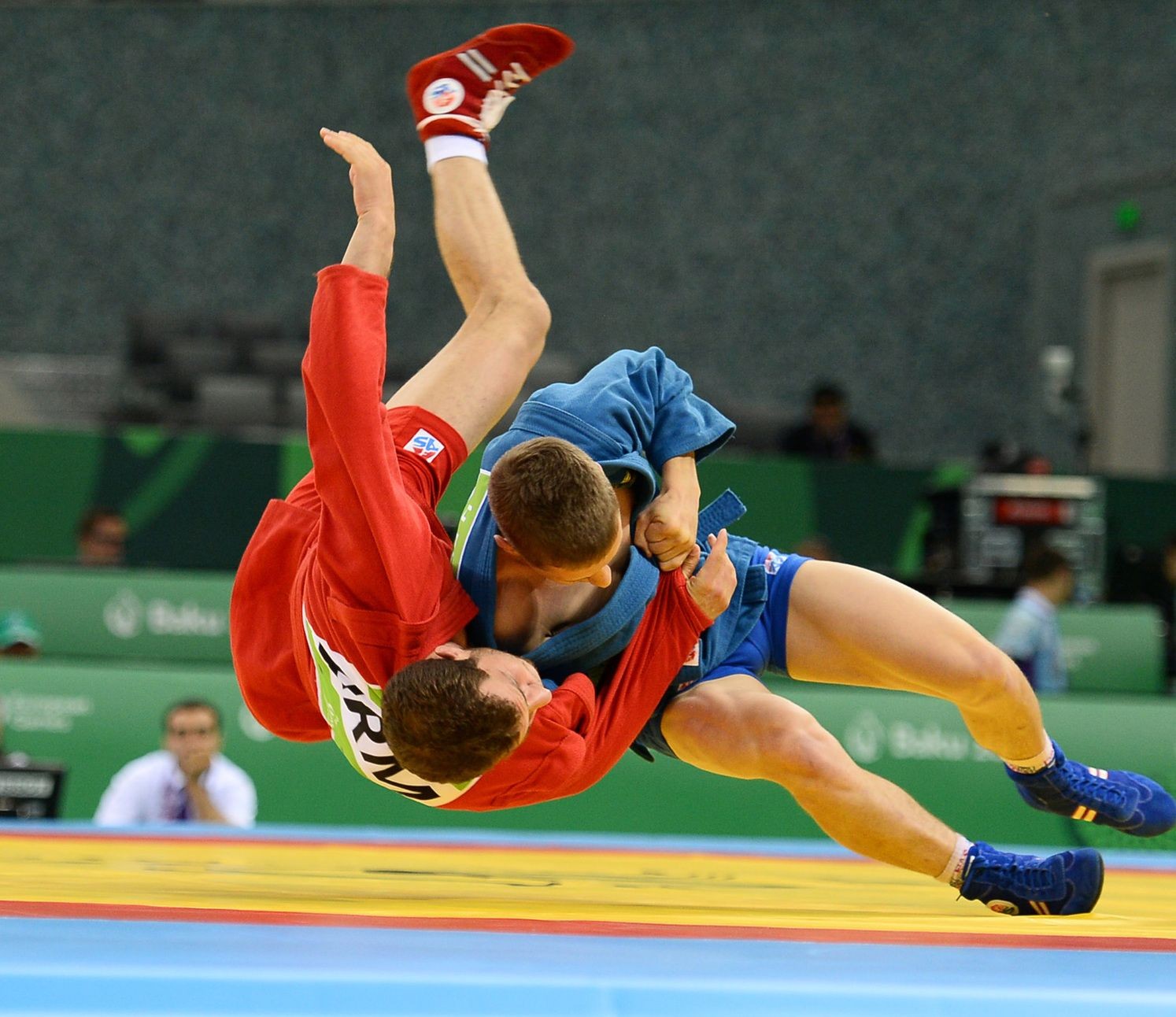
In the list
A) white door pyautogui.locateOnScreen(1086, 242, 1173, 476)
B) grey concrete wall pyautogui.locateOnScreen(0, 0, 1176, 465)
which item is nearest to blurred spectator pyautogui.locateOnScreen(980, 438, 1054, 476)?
white door pyautogui.locateOnScreen(1086, 242, 1173, 476)

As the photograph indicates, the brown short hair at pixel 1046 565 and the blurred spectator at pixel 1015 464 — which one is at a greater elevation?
the blurred spectator at pixel 1015 464

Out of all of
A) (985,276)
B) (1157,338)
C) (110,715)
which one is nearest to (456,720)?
(110,715)

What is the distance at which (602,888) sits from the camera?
279 centimetres

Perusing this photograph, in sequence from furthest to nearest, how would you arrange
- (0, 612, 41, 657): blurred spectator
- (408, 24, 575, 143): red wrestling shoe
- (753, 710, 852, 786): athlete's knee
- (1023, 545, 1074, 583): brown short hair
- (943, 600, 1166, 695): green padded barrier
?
(943, 600, 1166, 695): green padded barrier < (1023, 545, 1074, 583): brown short hair < (0, 612, 41, 657): blurred spectator < (408, 24, 575, 143): red wrestling shoe < (753, 710, 852, 786): athlete's knee

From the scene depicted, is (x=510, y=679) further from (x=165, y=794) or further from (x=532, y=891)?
(x=165, y=794)

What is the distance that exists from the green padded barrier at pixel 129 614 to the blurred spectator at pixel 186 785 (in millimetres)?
1100

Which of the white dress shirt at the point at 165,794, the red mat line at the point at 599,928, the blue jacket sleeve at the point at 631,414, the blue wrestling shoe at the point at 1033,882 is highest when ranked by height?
the blue jacket sleeve at the point at 631,414

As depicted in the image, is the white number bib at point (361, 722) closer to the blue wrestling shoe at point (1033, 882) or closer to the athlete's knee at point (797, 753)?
the athlete's knee at point (797, 753)

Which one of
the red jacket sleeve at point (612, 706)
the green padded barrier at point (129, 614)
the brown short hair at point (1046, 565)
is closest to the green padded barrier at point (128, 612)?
the green padded barrier at point (129, 614)

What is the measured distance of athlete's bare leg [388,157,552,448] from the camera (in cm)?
275

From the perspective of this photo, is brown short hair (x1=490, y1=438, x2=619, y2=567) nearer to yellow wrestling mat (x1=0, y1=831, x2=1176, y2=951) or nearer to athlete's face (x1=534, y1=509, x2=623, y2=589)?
athlete's face (x1=534, y1=509, x2=623, y2=589)

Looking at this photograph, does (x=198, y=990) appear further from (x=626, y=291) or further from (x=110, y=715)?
(x=626, y=291)

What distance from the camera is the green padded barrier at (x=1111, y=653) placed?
6.18 meters

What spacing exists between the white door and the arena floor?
780cm
